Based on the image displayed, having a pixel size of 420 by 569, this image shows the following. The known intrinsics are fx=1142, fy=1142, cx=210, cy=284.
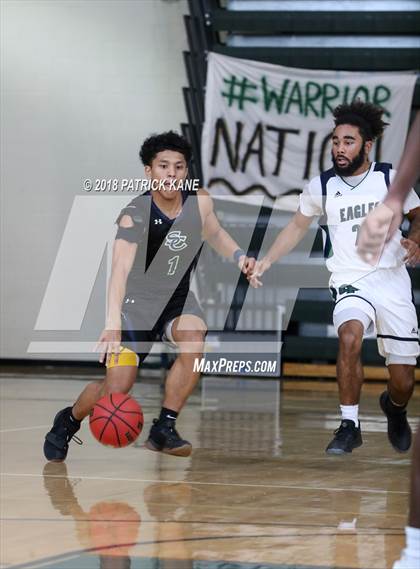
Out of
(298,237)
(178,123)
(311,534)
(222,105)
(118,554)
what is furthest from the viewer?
(178,123)

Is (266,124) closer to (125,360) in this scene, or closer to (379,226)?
(125,360)

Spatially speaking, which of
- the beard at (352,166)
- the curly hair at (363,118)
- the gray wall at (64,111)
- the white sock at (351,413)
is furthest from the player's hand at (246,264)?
the gray wall at (64,111)

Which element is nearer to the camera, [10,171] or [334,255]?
[334,255]

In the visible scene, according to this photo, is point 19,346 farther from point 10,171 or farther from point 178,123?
point 178,123

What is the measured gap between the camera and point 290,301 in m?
13.7

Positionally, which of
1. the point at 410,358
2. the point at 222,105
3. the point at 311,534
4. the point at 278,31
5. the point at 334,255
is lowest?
the point at 311,534

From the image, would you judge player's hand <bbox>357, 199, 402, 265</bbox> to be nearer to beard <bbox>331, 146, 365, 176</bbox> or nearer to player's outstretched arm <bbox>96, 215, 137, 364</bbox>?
player's outstretched arm <bbox>96, 215, 137, 364</bbox>

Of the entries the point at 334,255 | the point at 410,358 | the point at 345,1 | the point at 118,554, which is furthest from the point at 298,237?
the point at 345,1

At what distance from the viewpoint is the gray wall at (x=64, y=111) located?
14.8 m

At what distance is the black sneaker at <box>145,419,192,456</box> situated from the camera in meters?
6.02

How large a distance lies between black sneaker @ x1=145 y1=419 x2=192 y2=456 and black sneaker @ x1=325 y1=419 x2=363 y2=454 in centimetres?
82

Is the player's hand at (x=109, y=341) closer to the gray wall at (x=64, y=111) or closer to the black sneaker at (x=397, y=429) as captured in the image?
the black sneaker at (x=397, y=429)

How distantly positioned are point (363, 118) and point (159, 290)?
1660 mm

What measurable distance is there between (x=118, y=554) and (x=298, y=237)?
3533 millimetres
